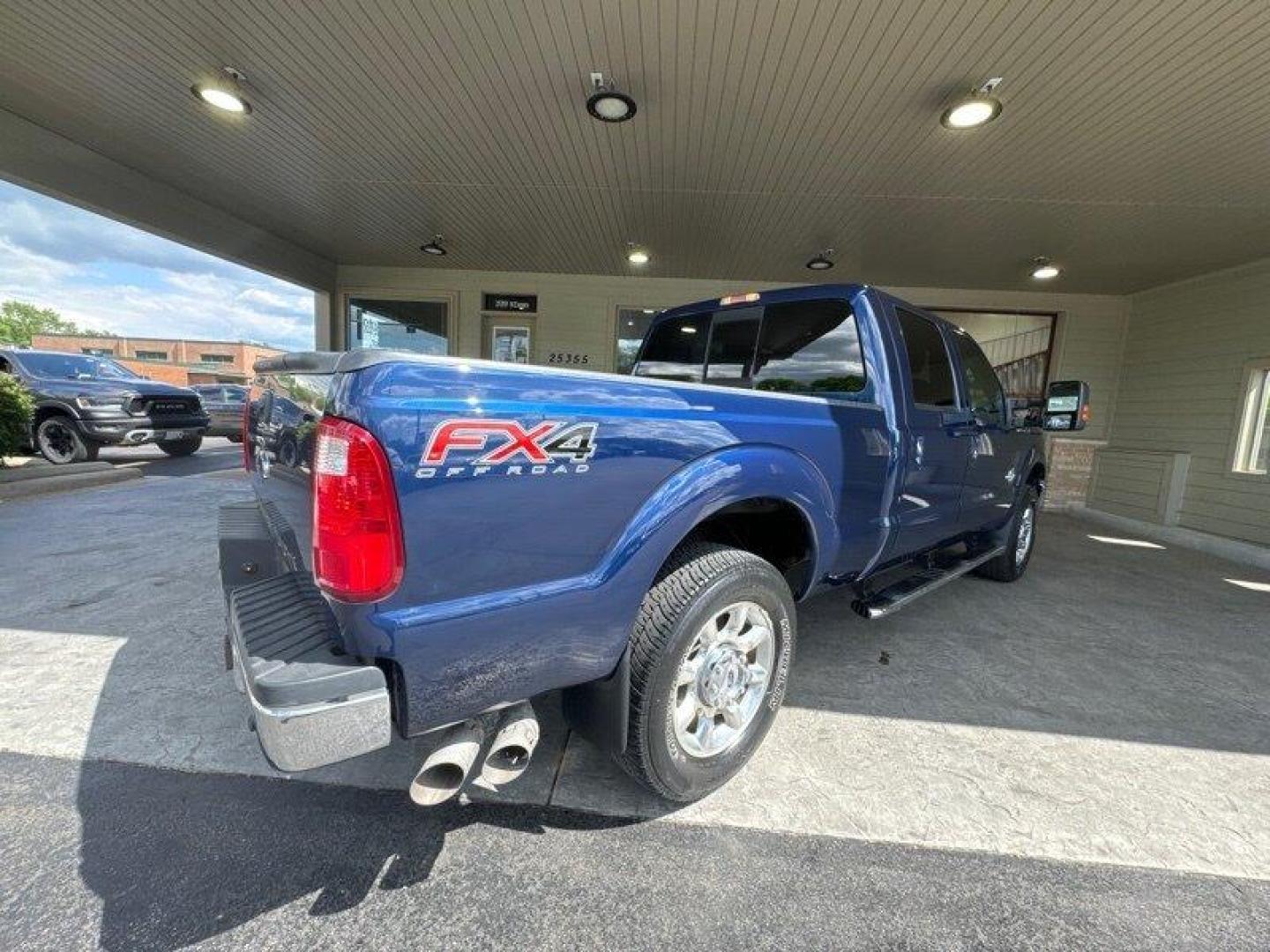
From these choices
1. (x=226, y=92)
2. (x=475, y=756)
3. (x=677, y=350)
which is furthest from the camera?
(x=226, y=92)

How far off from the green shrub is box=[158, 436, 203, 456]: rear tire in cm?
342

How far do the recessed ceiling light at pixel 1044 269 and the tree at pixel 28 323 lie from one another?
91.9 metres

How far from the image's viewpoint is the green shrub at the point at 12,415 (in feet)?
21.2

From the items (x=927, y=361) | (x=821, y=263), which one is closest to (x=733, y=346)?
(x=927, y=361)

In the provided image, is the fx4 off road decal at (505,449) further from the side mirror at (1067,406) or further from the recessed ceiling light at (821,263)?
the recessed ceiling light at (821,263)

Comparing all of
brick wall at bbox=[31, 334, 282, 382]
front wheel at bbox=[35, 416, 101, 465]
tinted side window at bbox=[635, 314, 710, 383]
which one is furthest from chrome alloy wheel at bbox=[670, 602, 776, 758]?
brick wall at bbox=[31, 334, 282, 382]

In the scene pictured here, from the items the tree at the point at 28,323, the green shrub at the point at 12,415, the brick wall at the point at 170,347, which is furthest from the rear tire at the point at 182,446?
the tree at the point at 28,323

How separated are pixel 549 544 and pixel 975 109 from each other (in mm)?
4704

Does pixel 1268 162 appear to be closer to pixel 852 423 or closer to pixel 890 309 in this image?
pixel 890 309

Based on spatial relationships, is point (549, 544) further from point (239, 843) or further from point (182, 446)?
point (182, 446)

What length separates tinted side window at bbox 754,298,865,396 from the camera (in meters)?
2.79

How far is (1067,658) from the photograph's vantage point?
332 cm

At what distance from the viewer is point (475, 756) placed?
1.48 meters

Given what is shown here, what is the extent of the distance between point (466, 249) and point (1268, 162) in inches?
341
